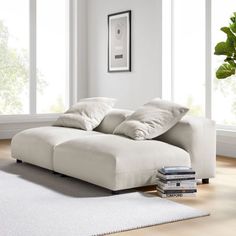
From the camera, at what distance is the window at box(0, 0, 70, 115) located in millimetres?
7961

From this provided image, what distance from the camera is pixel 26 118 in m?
8.10

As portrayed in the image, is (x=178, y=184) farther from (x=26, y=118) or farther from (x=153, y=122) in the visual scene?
(x=26, y=118)

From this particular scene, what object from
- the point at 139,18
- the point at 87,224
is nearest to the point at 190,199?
the point at 87,224

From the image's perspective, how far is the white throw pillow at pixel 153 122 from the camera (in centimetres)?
442

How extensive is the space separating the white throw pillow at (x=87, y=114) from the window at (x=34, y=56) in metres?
2.59

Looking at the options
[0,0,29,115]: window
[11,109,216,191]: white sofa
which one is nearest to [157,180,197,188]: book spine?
[11,109,216,191]: white sofa

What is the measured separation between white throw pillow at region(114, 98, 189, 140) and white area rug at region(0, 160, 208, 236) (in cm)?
61

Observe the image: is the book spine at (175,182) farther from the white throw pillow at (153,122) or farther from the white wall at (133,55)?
the white wall at (133,55)

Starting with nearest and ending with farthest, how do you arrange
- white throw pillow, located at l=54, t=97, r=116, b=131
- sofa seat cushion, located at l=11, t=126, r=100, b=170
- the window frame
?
1. sofa seat cushion, located at l=11, t=126, r=100, b=170
2. white throw pillow, located at l=54, t=97, r=116, b=131
3. the window frame

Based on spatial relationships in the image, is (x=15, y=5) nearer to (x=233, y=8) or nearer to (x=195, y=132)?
(x=233, y=8)

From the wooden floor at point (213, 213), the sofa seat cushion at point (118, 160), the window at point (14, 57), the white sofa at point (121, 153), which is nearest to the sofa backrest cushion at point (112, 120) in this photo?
the white sofa at point (121, 153)

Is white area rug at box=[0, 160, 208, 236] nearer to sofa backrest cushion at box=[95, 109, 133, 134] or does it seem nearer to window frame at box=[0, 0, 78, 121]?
sofa backrest cushion at box=[95, 109, 133, 134]

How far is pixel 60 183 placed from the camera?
4395 mm

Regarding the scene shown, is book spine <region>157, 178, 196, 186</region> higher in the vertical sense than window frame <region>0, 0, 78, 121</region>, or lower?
lower
